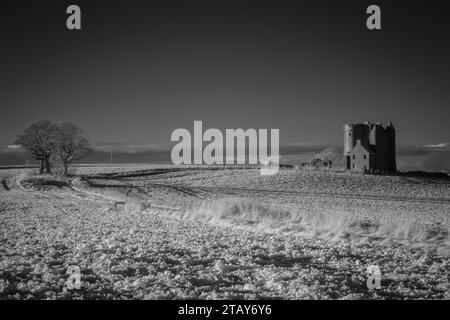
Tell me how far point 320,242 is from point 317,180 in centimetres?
4253

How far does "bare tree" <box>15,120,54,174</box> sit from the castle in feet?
171

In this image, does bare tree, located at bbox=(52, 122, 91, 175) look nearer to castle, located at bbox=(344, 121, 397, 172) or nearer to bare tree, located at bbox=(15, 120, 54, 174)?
bare tree, located at bbox=(15, 120, 54, 174)

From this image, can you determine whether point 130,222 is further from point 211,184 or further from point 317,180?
point 317,180

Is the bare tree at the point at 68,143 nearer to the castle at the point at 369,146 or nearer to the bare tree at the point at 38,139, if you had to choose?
the bare tree at the point at 38,139

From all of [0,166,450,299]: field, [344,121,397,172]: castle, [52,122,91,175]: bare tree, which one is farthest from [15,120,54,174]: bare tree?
[344,121,397,172]: castle

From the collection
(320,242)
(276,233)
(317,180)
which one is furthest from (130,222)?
(317,180)

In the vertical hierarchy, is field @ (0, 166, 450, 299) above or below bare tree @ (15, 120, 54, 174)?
below

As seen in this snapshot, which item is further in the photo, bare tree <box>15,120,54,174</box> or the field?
bare tree <box>15,120,54,174</box>

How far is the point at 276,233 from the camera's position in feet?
46.0

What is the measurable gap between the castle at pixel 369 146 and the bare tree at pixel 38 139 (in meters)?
52.1

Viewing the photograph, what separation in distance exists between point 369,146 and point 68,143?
5300cm

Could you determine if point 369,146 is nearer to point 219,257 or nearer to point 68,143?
point 68,143

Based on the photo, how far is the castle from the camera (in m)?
72.9

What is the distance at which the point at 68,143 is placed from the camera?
65000mm
